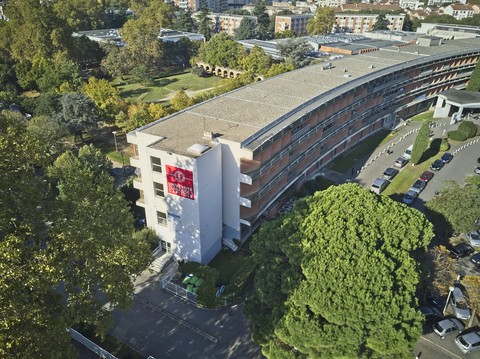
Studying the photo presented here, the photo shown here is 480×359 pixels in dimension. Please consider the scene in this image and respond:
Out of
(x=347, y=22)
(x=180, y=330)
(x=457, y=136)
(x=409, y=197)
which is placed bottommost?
(x=180, y=330)

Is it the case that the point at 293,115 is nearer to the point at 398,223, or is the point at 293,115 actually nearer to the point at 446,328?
the point at 398,223

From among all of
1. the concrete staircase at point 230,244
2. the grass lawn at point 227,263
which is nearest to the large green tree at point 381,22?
the concrete staircase at point 230,244

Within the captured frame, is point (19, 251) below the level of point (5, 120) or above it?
below

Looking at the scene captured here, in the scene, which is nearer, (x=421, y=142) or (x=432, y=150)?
(x=421, y=142)

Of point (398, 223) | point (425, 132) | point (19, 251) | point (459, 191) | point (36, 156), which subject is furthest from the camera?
point (425, 132)

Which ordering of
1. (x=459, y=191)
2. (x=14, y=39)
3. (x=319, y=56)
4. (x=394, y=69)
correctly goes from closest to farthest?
(x=459, y=191)
(x=394, y=69)
(x=14, y=39)
(x=319, y=56)

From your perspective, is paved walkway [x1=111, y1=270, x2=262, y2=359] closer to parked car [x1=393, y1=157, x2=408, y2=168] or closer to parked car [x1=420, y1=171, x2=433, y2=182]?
parked car [x1=420, y1=171, x2=433, y2=182]

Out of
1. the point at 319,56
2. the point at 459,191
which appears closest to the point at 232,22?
the point at 319,56

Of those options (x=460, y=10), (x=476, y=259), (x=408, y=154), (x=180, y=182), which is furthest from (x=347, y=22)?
(x=180, y=182)

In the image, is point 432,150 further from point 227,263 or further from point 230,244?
point 227,263
